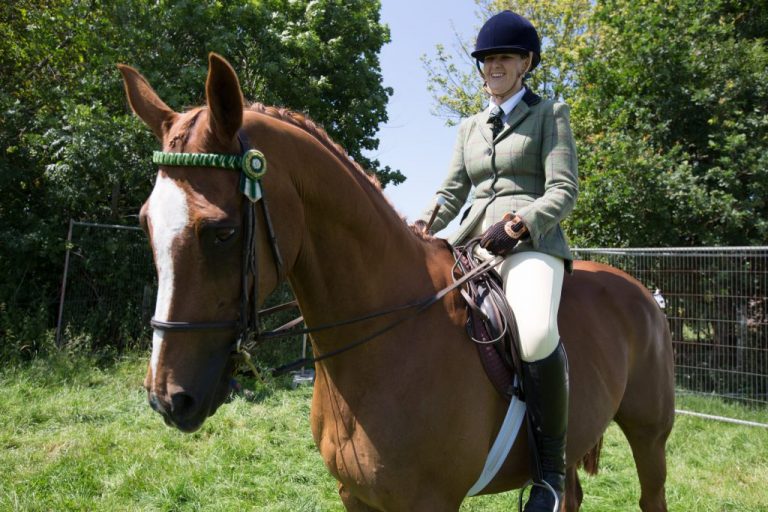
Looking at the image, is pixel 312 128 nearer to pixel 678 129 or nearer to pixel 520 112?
pixel 520 112

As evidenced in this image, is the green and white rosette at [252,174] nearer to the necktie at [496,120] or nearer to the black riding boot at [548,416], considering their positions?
→ the black riding boot at [548,416]

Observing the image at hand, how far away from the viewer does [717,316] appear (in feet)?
25.5

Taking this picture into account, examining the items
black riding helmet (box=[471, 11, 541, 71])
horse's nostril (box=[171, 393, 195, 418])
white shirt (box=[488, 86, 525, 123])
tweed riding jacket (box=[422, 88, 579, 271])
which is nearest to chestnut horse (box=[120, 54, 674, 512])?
horse's nostril (box=[171, 393, 195, 418])

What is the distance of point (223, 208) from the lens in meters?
1.75

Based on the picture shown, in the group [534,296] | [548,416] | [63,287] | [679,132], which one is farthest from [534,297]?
[679,132]

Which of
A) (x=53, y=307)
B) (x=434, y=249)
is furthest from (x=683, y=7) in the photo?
(x=53, y=307)

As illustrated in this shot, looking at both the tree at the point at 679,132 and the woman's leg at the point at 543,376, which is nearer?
the woman's leg at the point at 543,376

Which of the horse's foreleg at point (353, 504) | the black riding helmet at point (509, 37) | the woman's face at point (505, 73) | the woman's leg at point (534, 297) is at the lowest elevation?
the horse's foreleg at point (353, 504)

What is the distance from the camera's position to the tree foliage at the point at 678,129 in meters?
9.31

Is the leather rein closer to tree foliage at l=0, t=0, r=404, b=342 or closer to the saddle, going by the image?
the saddle

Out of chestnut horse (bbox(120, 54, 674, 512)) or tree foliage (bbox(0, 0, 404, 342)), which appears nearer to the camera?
chestnut horse (bbox(120, 54, 674, 512))

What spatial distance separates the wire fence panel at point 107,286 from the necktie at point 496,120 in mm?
7450

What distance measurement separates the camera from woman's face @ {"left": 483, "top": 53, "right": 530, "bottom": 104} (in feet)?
9.70

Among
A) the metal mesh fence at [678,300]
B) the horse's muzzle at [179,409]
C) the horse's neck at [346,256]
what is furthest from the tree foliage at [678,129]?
the horse's muzzle at [179,409]
